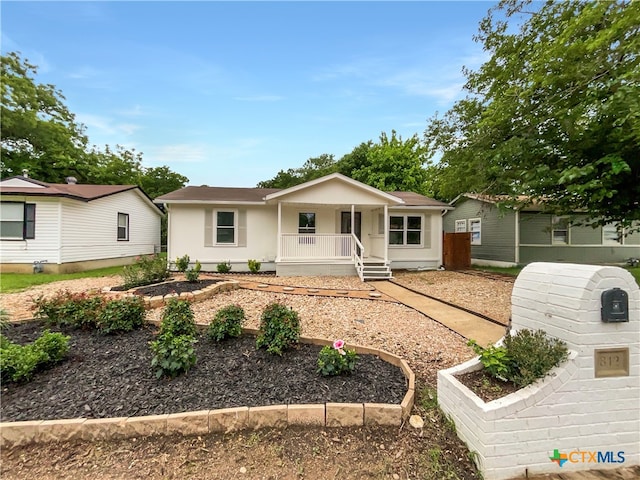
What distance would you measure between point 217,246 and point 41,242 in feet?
20.4

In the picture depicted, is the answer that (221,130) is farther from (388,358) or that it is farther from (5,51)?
(5,51)

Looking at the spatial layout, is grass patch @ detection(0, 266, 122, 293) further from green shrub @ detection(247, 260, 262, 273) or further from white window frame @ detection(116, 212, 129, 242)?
green shrub @ detection(247, 260, 262, 273)

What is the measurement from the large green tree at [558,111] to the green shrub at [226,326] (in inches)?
239

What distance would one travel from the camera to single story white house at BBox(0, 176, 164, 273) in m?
10.6

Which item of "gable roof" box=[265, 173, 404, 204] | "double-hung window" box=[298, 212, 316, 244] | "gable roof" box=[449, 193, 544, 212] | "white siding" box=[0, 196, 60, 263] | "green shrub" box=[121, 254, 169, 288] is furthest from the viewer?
"double-hung window" box=[298, 212, 316, 244]

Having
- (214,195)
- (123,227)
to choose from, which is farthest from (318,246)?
(123,227)

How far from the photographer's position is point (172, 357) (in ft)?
9.46

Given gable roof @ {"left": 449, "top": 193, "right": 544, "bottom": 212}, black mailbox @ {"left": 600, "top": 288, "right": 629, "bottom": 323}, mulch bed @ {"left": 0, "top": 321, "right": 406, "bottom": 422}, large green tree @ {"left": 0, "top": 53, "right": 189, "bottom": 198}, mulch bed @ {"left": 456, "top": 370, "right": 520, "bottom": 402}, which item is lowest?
mulch bed @ {"left": 0, "top": 321, "right": 406, "bottom": 422}

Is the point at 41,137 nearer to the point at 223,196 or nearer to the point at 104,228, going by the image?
the point at 104,228

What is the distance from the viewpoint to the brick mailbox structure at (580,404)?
206 cm

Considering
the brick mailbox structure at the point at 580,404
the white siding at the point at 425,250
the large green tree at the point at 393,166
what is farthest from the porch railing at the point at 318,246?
the large green tree at the point at 393,166

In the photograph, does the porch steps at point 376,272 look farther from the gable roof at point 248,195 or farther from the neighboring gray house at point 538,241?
the neighboring gray house at point 538,241

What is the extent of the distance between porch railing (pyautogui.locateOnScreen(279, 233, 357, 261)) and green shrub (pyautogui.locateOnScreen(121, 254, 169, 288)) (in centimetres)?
432

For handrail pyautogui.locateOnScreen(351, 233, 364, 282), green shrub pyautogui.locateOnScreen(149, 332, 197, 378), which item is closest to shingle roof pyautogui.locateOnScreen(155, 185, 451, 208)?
handrail pyautogui.locateOnScreen(351, 233, 364, 282)
